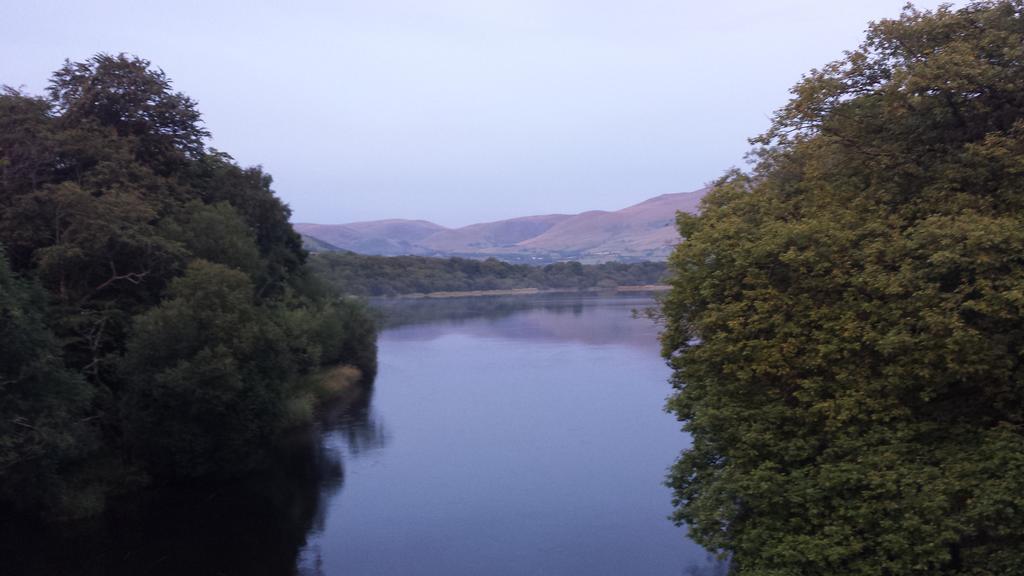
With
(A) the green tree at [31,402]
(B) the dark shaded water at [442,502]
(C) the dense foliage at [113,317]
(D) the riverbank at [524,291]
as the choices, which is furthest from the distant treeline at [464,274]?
(A) the green tree at [31,402]

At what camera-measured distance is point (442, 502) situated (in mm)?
19750

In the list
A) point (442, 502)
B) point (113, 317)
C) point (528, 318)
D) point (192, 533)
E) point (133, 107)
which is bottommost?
point (442, 502)

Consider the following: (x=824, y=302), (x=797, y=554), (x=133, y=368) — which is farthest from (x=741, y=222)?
(x=133, y=368)

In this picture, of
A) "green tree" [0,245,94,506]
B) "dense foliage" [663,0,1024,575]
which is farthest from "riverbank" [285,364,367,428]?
"dense foliage" [663,0,1024,575]

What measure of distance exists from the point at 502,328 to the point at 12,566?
4238 cm

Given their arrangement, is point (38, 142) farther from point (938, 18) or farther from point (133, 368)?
point (938, 18)

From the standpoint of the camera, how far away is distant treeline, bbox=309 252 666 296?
75500mm

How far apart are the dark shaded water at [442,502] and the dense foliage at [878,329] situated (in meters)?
6.44

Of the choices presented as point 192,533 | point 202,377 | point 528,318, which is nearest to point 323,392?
point 202,377

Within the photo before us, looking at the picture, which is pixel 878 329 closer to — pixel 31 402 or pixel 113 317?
pixel 31 402

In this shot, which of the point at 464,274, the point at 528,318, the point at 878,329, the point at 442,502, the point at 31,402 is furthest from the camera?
the point at 464,274

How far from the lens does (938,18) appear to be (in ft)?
34.1

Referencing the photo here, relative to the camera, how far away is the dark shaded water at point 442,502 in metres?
15.9

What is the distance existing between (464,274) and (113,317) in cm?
6631
